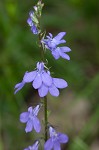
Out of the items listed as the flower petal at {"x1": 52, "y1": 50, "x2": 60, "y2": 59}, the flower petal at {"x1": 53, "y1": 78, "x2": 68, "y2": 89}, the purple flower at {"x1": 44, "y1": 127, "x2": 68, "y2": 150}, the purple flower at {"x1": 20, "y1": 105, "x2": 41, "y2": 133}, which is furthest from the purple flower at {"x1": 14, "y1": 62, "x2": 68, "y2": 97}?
the purple flower at {"x1": 44, "y1": 127, "x2": 68, "y2": 150}

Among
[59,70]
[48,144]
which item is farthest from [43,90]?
[59,70]

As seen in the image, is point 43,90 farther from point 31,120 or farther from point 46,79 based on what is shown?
point 31,120

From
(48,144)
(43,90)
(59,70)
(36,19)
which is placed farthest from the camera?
(59,70)

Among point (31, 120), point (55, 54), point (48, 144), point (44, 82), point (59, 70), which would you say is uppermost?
point (59, 70)

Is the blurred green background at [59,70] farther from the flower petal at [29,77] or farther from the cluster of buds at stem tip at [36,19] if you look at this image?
the cluster of buds at stem tip at [36,19]

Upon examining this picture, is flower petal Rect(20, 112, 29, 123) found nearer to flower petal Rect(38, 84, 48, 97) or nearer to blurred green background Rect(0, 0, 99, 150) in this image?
flower petal Rect(38, 84, 48, 97)

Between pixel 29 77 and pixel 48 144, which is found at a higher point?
pixel 29 77

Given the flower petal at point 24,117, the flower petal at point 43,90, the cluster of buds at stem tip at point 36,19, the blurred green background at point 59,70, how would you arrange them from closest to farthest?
the flower petal at point 43,90 < the cluster of buds at stem tip at point 36,19 < the flower petal at point 24,117 < the blurred green background at point 59,70

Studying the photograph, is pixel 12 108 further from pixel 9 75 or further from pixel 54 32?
pixel 54 32

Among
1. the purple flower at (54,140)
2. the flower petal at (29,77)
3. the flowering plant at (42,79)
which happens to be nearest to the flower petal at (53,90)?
the flowering plant at (42,79)
